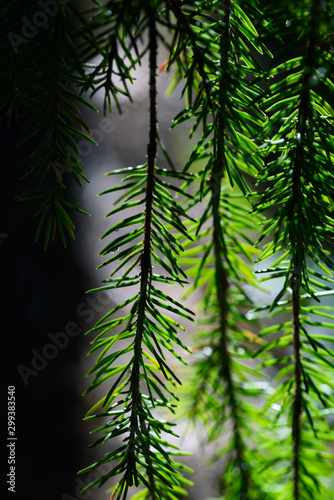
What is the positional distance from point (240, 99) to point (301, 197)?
9 cm

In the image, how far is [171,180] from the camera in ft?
3.51

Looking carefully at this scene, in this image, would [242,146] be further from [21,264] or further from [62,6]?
[21,264]

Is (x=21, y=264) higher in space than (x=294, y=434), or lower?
higher

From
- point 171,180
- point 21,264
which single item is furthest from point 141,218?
point 171,180

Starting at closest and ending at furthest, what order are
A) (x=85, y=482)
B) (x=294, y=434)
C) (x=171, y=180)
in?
(x=294, y=434) → (x=85, y=482) → (x=171, y=180)

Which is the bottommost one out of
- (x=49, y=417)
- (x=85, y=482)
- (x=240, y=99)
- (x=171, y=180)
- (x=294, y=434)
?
(x=85, y=482)

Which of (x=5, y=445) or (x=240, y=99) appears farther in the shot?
(x=5, y=445)

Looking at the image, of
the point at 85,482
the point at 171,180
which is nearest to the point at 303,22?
the point at 85,482

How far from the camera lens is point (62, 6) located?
0.23 metres

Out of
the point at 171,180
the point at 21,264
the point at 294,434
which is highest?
the point at 171,180

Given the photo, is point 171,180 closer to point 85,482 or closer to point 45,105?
point 85,482

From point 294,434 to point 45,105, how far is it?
1.10ft

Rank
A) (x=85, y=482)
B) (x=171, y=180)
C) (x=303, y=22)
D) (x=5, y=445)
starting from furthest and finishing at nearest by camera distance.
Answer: (x=171, y=180)
(x=85, y=482)
(x=5, y=445)
(x=303, y=22)

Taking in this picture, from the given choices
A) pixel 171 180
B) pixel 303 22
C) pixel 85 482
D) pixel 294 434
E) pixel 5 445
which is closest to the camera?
pixel 303 22
